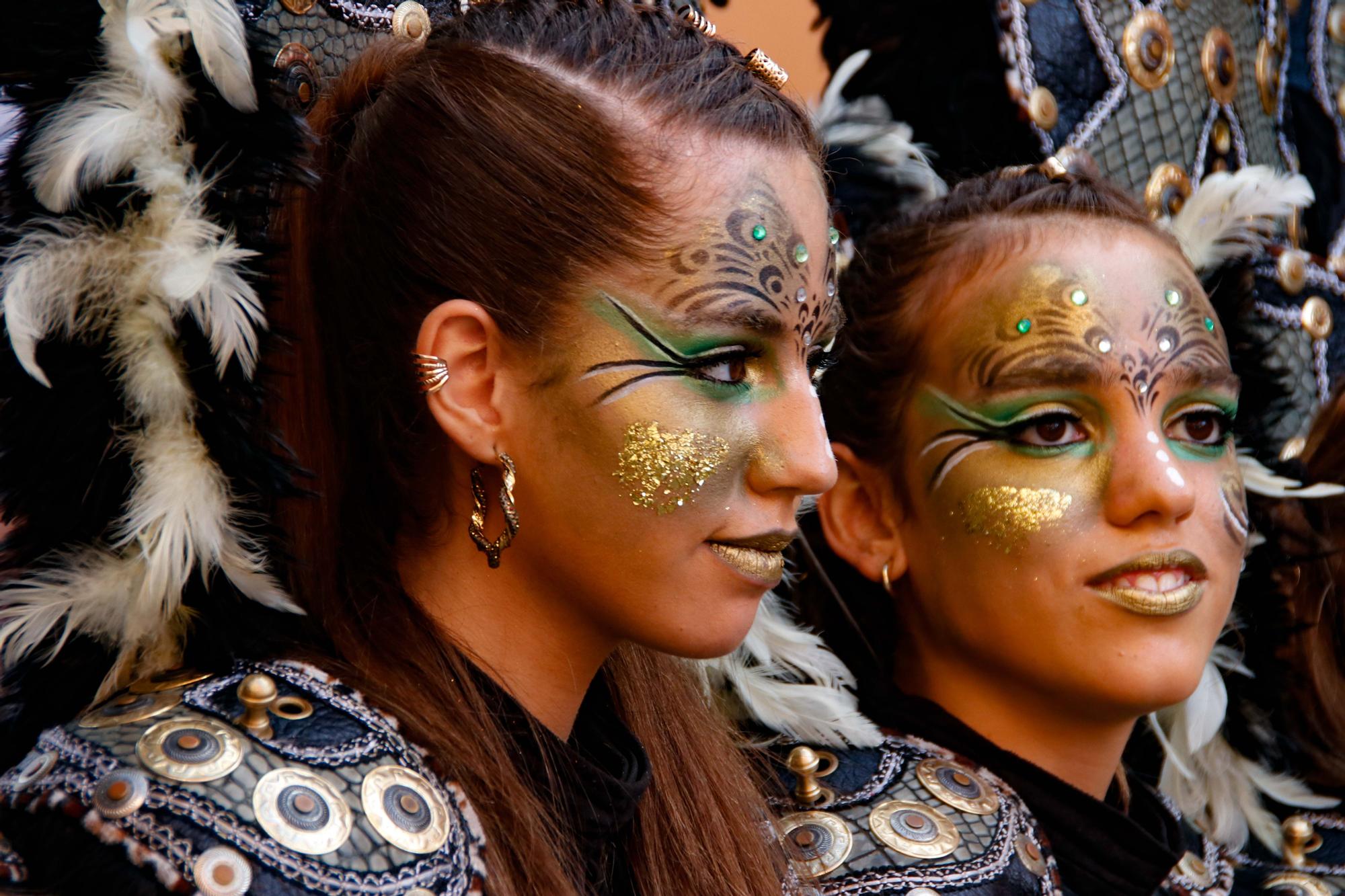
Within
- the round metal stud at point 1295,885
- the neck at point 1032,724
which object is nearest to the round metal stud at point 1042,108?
the neck at point 1032,724

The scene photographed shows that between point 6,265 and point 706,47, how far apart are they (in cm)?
76

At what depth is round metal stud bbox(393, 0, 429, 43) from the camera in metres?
2.05

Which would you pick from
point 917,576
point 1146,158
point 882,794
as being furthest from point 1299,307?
point 882,794

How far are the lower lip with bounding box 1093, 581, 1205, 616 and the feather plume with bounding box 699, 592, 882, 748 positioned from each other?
344 mm

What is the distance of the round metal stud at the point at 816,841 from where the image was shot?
6.30 ft

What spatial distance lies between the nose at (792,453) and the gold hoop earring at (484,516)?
0.76 feet

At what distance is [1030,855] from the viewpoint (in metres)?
2.00

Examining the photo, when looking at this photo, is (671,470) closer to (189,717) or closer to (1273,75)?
(189,717)

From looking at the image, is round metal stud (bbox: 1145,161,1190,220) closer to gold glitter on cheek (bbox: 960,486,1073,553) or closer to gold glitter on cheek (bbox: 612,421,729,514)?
gold glitter on cheek (bbox: 960,486,1073,553)

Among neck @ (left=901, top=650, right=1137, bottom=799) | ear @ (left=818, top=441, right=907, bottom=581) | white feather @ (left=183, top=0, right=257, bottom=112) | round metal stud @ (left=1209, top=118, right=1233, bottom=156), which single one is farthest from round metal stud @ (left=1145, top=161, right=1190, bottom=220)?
white feather @ (left=183, top=0, right=257, bottom=112)

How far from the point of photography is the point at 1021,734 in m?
2.21

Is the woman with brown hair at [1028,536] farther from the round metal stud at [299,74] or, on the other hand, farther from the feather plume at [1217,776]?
the round metal stud at [299,74]

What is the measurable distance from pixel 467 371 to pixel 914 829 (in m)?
0.77

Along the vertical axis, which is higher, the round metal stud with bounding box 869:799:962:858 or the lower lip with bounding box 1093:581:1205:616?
the lower lip with bounding box 1093:581:1205:616
